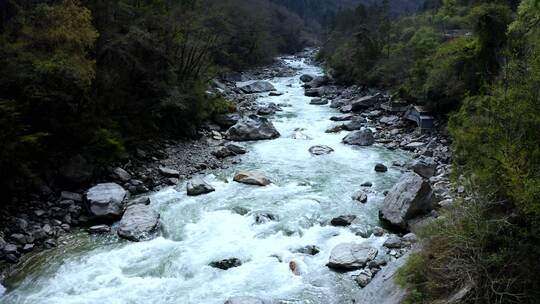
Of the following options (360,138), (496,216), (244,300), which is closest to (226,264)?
(244,300)

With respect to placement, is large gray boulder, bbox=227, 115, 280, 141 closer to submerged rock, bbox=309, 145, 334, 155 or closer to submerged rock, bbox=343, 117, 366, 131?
submerged rock, bbox=309, 145, 334, 155

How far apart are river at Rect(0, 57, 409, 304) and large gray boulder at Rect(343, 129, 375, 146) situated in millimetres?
4181

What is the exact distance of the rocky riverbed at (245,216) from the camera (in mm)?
10508

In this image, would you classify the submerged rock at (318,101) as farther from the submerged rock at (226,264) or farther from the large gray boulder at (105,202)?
the submerged rock at (226,264)

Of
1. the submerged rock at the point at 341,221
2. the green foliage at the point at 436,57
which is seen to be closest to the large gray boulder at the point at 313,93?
the green foliage at the point at 436,57

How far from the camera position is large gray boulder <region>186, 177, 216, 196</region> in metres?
15.5

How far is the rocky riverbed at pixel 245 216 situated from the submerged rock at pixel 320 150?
100mm

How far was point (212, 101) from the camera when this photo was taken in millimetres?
25141

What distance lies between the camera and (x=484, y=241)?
22.6 feet

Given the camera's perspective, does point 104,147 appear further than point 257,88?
No

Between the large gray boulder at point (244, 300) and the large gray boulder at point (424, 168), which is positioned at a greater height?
the large gray boulder at point (244, 300)

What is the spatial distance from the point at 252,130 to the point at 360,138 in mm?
5746

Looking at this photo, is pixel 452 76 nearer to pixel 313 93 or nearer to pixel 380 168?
pixel 380 168

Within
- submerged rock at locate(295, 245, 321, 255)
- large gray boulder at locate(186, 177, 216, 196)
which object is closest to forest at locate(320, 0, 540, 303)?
submerged rock at locate(295, 245, 321, 255)
